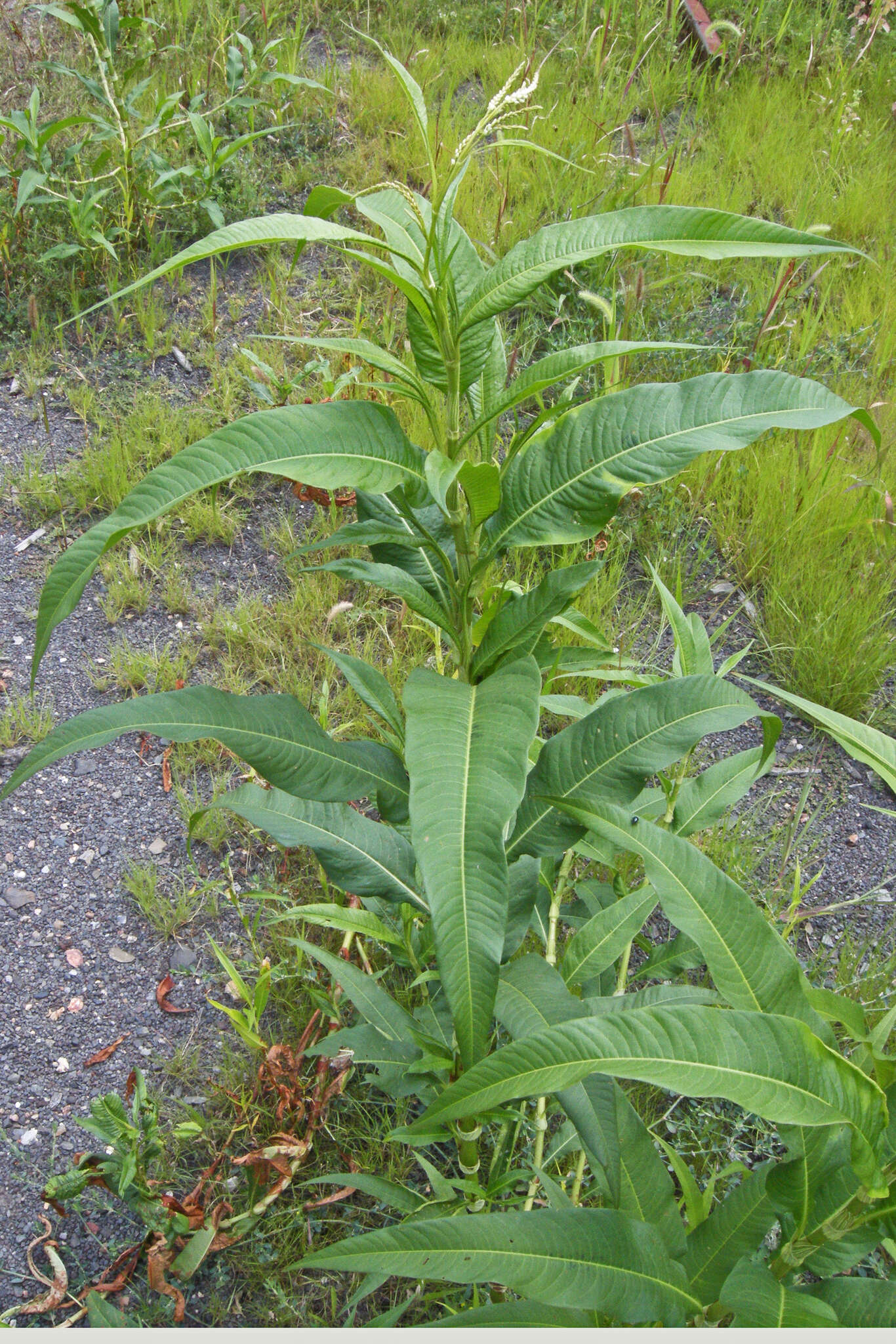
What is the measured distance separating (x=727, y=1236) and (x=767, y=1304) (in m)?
0.15

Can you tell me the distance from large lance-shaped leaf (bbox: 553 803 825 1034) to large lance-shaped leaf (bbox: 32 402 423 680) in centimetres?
56

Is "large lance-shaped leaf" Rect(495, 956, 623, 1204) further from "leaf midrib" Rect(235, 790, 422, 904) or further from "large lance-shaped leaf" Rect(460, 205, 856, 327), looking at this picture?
"large lance-shaped leaf" Rect(460, 205, 856, 327)

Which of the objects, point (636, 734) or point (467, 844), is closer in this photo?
point (467, 844)

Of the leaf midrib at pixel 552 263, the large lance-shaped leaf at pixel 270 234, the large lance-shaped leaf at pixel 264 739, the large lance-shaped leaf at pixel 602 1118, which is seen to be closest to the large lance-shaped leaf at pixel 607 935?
the large lance-shaped leaf at pixel 602 1118

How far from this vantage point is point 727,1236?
122 cm

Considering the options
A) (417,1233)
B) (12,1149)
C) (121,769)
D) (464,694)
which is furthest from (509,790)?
(121,769)

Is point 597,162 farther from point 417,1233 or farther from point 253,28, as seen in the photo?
point 417,1233

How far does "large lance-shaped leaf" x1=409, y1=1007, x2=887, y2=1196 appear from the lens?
3.28 ft

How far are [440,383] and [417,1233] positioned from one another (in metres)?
1.05

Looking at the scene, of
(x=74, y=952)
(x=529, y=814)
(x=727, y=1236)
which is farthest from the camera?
(x=74, y=952)

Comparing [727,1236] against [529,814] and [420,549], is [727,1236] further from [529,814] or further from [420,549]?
A: [420,549]

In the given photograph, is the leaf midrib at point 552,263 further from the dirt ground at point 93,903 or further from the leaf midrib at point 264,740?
the dirt ground at point 93,903

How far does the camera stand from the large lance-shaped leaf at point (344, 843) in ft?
5.20

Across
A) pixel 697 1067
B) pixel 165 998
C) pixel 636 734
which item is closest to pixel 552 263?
Answer: pixel 636 734
